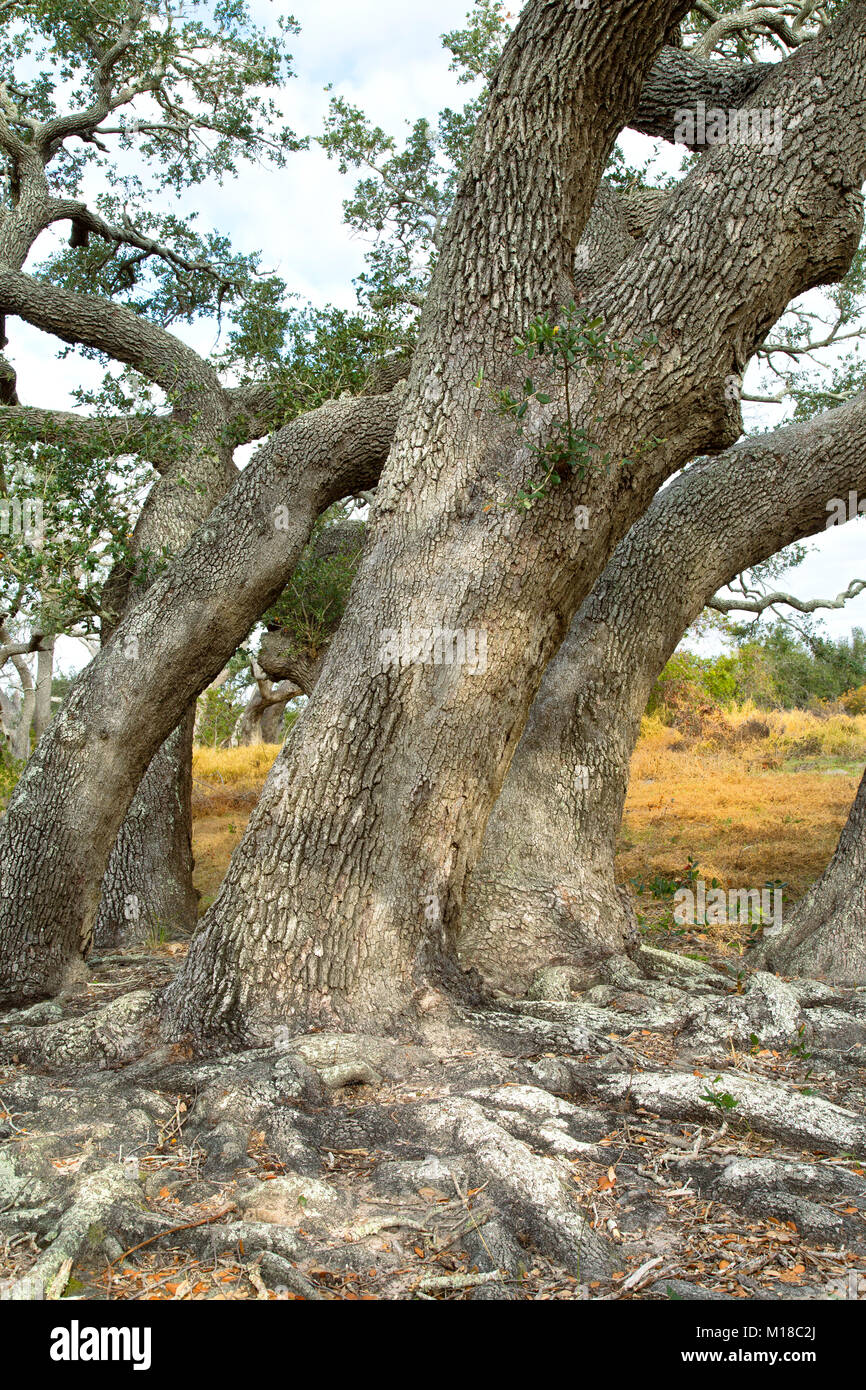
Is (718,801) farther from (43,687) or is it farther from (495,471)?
(43,687)

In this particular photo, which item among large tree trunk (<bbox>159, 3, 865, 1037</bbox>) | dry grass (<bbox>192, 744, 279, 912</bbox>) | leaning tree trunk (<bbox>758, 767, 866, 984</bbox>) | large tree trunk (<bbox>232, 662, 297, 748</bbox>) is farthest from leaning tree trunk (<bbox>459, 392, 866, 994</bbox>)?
large tree trunk (<bbox>232, 662, 297, 748</bbox>)

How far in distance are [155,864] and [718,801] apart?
6522 millimetres

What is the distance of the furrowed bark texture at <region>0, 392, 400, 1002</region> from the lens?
498 cm

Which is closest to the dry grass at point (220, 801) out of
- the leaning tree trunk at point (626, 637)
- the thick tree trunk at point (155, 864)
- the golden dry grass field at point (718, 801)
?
the golden dry grass field at point (718, 801)

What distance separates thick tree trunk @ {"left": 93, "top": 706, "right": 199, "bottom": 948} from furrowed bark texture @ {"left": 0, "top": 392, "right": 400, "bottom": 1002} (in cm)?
149

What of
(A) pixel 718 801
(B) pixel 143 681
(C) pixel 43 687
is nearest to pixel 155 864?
(B) pixel 143 681

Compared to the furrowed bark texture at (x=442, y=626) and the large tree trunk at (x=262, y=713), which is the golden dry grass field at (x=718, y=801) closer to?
the large tree trunk at (x=262, y=713)

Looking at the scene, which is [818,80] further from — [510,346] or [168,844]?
[168,844]

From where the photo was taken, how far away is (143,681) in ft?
17.2

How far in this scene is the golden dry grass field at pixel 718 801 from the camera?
26.0ft

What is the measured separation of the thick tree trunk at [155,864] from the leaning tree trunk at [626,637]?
288 cm

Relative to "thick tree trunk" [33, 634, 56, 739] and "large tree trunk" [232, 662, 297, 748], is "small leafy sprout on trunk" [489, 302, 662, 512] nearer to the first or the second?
"large tree trunk" [232, 662, 297, 748]

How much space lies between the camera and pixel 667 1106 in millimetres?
3191

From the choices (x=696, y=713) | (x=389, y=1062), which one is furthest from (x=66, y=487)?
(x=696, y=713)
